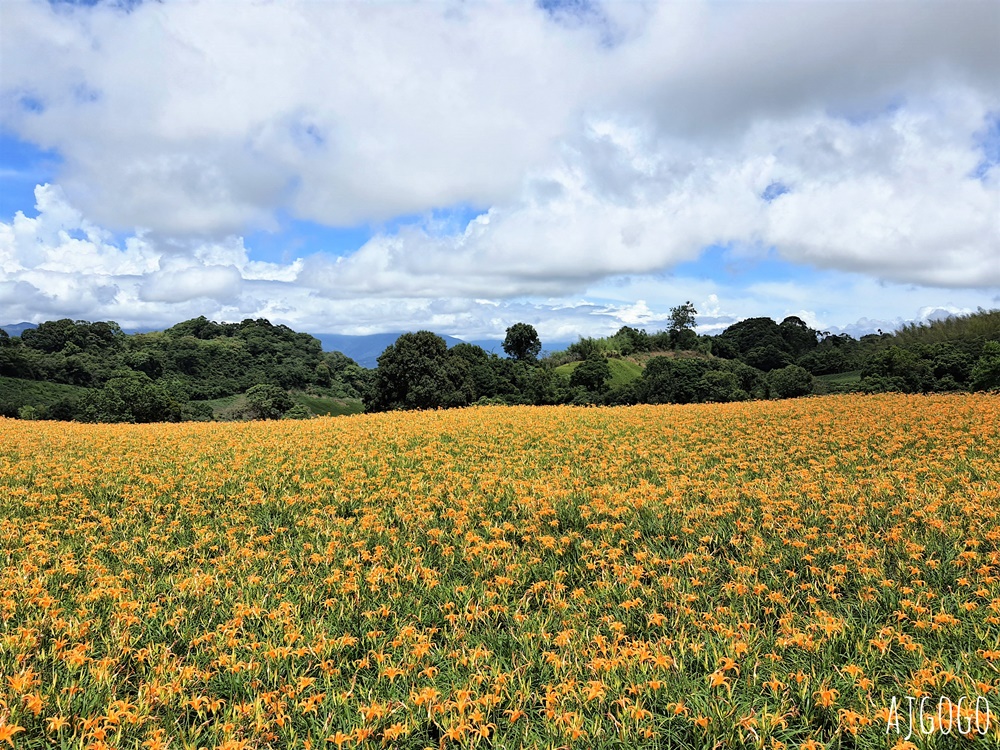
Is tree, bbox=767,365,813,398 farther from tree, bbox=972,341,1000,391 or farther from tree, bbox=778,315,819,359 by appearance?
tree, bbox=778,315,819,359

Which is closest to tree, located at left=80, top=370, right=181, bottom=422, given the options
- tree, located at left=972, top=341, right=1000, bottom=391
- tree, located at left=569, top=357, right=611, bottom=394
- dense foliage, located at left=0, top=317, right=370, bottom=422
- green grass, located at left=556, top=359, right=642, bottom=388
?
dense foliage, located at left=0, top=317, right=370, bottom=422

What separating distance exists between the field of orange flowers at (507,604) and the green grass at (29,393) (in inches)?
1619

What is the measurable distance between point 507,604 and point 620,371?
4958 cm

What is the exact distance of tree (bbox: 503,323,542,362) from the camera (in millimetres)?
66438

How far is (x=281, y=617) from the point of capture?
13.7 ft

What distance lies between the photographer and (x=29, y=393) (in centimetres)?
4641

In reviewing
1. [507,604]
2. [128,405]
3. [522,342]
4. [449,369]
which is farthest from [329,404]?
[507,604]

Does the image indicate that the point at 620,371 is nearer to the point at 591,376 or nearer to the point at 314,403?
the point at 591,376

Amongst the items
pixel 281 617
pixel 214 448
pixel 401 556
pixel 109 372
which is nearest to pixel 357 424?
pixel 214 448

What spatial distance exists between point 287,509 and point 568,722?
519cm

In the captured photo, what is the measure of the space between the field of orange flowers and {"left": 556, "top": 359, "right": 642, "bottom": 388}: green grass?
41420 millimetres

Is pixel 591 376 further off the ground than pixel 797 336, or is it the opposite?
pixel 797 336

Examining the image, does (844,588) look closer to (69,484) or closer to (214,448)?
(69,484)

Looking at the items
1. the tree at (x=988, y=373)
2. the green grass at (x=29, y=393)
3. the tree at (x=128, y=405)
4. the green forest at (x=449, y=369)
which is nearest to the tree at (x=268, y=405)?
the green forest at (x=449, y=369)
